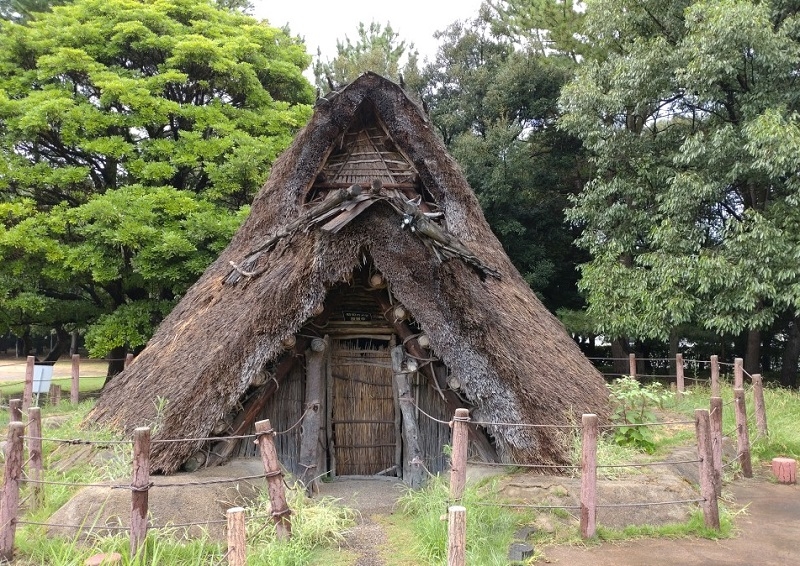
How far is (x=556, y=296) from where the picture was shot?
18.7 metres

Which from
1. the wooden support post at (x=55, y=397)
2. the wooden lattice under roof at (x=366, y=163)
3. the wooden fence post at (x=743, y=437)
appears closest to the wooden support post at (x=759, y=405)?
the wooden fence post at (x=743, y=437)

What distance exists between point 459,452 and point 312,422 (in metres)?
2.30

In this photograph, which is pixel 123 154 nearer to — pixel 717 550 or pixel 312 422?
pixel 312 422

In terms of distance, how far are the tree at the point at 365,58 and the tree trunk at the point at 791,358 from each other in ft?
47.4

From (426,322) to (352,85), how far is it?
418 cm

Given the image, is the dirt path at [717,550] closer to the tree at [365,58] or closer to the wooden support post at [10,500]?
the wooden support post at [10,500]

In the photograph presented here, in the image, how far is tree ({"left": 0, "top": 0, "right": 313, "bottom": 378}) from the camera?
11.3 m

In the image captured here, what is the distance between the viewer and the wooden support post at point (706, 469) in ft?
17.1

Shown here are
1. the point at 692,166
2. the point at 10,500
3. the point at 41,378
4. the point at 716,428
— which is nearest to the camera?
the point at 10,500

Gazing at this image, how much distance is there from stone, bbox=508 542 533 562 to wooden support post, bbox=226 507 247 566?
2298 mm

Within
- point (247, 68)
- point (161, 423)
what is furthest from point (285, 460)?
point (247, 68)

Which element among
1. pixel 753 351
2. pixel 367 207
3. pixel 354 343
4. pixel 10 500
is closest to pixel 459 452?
pixel 354 343

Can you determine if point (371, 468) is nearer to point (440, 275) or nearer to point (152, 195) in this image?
point (440, 275)

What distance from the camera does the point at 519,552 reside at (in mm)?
4602
